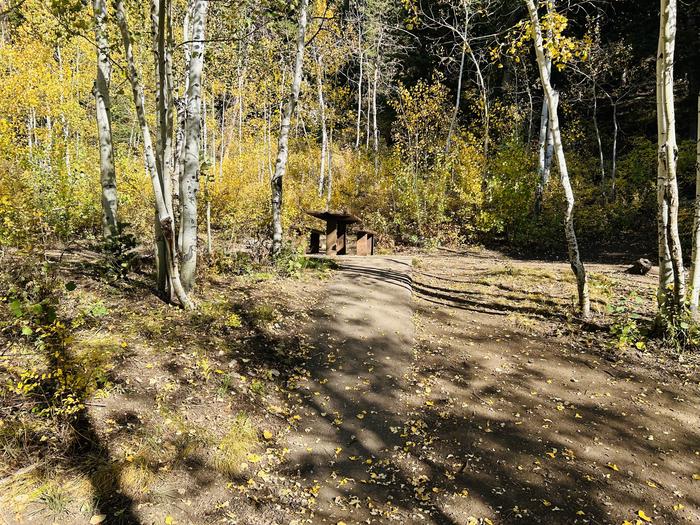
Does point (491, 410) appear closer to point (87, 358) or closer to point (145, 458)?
point (145, 458)

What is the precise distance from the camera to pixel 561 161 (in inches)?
248

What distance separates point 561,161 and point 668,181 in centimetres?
136

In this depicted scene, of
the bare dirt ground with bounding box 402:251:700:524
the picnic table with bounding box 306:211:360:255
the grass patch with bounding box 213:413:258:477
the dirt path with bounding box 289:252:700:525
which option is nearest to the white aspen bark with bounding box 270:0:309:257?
the dirt path with bounding box 289:252:700:525

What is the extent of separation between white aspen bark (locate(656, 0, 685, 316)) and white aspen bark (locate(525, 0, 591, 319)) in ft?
3.40

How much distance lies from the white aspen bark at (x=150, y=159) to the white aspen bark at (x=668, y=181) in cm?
640

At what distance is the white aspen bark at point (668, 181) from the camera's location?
5.28 meters

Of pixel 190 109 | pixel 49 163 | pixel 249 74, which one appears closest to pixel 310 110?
pixel 249 74

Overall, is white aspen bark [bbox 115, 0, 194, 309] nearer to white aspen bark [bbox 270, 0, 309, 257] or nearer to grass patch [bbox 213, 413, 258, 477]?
grass patch [bbox 213, 413, 258, 477]

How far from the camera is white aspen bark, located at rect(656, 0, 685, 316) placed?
17.3ft

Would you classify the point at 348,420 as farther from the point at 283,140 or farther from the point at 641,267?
the point at 641,267

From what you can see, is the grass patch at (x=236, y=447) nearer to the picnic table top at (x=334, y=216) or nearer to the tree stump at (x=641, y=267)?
the picnic table top at (x=334, y=216)

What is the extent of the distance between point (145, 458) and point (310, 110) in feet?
78.3

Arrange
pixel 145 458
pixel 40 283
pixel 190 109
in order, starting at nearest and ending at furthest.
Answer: pixel 145 458, pixel 40 283, pixel 190 109

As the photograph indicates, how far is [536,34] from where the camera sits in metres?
5.91
